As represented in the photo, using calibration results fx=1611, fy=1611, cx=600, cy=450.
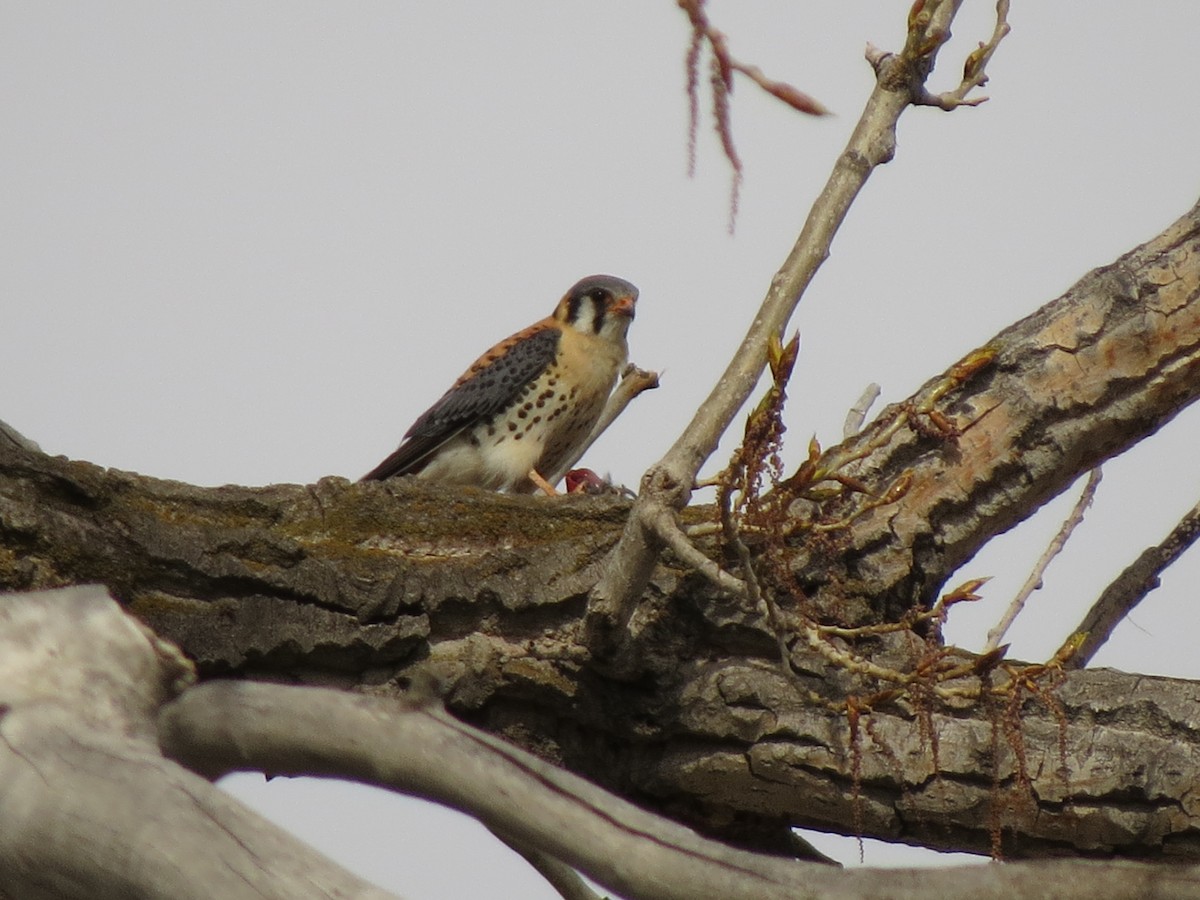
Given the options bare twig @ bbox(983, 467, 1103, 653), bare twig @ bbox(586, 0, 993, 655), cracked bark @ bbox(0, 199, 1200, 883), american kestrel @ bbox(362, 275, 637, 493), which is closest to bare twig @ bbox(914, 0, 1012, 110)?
bare twig @ bbox(586, 0, 993, 655)

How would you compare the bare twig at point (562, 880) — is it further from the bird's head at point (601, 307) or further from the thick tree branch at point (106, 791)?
the bird's head at point (601, 307)

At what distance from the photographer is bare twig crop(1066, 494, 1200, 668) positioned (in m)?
4.12

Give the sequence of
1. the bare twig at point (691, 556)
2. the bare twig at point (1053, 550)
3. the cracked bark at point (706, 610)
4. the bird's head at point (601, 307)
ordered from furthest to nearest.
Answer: the bird's head at point (601, 307), the bare twig at point (1053, 550), the cracked bark at point (706, 610), the bare twig at point (691, 556)

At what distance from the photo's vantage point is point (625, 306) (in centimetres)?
661

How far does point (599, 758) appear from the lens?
138 inches

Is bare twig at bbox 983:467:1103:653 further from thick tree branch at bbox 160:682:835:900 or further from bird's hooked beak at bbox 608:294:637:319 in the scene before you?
bird's hooked beak at bbox 608:294:637:319

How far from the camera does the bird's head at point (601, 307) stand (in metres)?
6.59

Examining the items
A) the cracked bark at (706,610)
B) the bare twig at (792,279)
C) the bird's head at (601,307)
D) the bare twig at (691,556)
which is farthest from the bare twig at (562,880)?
the bird's head at (601,307)

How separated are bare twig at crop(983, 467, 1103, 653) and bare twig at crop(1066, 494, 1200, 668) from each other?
163 mm

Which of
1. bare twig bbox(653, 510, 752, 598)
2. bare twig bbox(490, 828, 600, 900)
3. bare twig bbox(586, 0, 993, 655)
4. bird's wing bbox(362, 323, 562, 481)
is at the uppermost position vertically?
bird's wing bbox(362, 323, 562, 481)

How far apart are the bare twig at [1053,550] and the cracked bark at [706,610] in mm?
256

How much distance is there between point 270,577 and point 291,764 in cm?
131

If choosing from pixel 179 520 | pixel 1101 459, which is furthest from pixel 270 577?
pixel 1101 459

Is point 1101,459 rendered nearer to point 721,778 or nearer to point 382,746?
point 721,778
